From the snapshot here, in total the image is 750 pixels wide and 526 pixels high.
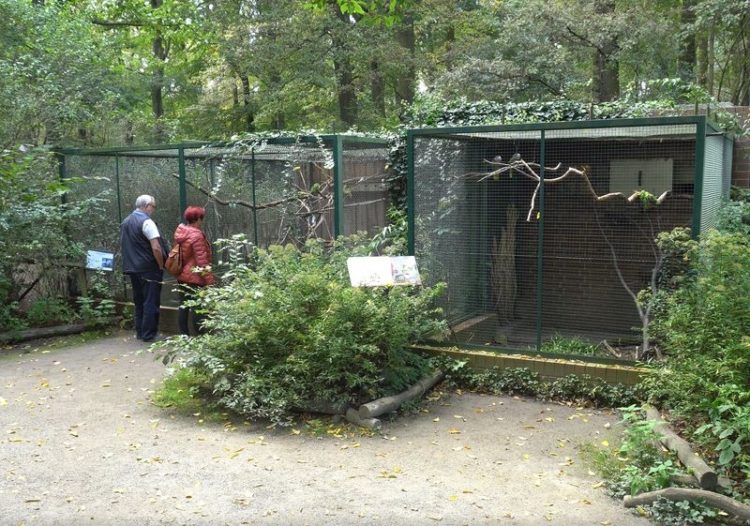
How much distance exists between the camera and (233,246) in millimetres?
9008

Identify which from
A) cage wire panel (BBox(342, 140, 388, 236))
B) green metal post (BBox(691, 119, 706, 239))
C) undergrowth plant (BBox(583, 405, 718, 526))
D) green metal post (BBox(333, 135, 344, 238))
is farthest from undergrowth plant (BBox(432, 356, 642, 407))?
cage wire panel (BBox(342, 140, 388, 236))

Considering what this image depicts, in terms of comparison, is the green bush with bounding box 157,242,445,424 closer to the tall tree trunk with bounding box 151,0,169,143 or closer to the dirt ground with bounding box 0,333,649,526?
the dirt ground with bounding box 0,333,649,526

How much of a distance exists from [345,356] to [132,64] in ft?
59.2

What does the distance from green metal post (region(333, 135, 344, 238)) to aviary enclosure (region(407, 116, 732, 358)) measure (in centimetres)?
92

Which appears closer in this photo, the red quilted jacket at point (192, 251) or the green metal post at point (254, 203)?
the red quilted jacket at point (192, 251)

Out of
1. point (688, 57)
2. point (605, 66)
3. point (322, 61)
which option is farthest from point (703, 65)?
point (322, 61)

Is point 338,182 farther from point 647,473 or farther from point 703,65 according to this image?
point 703,65

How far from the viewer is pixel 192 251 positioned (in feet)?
28.5

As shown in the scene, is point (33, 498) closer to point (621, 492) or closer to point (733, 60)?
point (621, 492)

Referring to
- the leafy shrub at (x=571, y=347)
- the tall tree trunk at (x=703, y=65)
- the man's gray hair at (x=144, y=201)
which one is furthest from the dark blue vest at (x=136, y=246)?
the tall tree trunk at (x=703, y=65)

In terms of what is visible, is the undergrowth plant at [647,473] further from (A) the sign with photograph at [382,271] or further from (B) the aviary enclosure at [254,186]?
(B) the aviary enclosure at [254,186]

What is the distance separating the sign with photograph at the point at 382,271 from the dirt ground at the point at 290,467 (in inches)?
48.3

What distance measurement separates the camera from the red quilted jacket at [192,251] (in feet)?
28.4

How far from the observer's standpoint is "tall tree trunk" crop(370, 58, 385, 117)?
58.2ft
